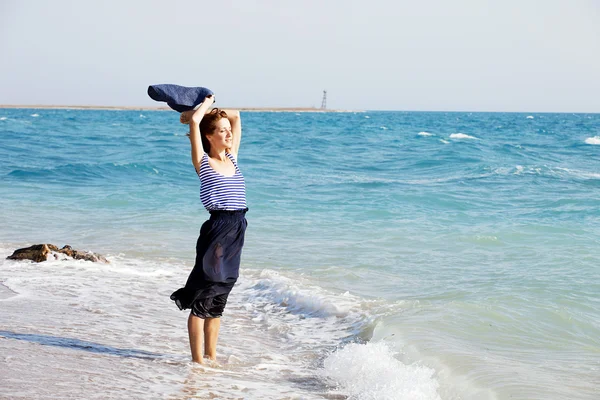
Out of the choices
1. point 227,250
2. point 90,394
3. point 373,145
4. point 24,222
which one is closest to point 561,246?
point 227,250

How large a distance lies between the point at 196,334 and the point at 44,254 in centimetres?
408

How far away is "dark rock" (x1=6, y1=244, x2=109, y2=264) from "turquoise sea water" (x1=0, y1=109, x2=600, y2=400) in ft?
0.65

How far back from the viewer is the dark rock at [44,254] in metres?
7.93

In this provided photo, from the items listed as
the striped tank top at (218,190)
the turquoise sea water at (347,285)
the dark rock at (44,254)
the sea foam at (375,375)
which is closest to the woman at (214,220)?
the striped tank top at (218,190)

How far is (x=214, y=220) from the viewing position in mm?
4285

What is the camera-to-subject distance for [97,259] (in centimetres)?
808

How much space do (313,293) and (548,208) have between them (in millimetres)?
7733

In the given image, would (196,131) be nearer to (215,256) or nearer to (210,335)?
(215,256)

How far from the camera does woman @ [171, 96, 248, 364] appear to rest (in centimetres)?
427

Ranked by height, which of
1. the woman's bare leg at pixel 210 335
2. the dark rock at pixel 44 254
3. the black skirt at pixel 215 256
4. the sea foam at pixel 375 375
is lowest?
the dark rock at pixel 44 254

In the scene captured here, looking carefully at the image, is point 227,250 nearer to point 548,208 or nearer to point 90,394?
point 90,394

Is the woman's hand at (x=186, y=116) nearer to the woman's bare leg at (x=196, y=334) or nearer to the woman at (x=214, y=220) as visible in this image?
the woman at (x=214, y=220)

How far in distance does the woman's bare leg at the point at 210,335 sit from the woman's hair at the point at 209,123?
1.06 metres

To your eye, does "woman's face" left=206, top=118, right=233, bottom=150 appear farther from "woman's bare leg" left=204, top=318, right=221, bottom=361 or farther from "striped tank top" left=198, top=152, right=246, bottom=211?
"woman's bare leg" left=204, top=318, right=221, bottom=361
